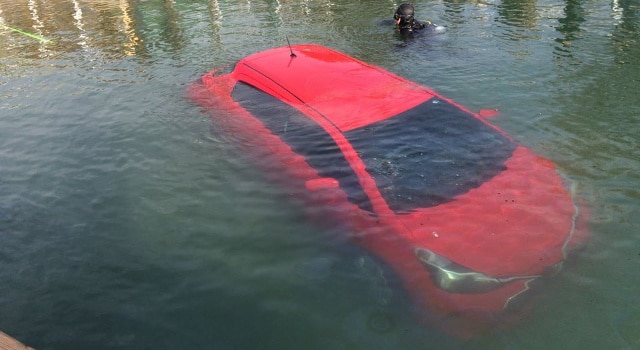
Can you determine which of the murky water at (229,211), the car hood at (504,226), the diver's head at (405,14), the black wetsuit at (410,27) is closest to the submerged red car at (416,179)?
the car hood at (504,226)

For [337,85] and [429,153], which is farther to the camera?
[337,85]

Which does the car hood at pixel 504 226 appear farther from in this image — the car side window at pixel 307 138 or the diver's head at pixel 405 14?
the diver's head at pixel 405 14

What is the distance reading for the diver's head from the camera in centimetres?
1132

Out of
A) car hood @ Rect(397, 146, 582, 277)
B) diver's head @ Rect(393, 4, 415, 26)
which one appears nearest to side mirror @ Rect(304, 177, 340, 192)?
car hood @ Rect(397, 146, 582, 277)

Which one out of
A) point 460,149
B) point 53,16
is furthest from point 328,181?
point 53,16

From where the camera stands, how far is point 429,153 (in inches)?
188

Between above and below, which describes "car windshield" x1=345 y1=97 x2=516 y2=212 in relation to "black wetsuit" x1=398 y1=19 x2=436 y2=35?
below

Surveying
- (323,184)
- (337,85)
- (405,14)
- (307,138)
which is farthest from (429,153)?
(405,14)

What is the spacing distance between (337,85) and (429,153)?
150 centimetres

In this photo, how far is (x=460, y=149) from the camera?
15.5 ft

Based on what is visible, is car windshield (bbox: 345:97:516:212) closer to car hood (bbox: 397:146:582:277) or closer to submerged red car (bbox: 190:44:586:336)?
submerged red car (bbox: 190:44:586:336)

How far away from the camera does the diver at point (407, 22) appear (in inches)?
446

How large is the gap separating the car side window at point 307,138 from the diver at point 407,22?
6348mm

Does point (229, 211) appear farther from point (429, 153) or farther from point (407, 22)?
point (407, 22)
